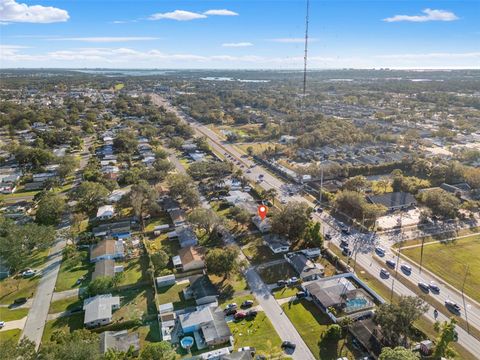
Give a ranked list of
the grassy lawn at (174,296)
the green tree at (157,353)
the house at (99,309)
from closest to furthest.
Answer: the green tree at (157,353)
the house at (99,309)
the grassy lawn at (174,296)

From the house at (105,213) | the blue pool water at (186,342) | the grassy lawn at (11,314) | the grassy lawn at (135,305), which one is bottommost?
the grassy lawn at (11,314)

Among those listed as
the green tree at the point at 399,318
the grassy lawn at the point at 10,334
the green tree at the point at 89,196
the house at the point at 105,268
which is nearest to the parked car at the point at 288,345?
the green tree at the point at 399,318

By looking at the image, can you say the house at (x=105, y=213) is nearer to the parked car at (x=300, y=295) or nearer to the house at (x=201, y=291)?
the house at (x=201, y=291)

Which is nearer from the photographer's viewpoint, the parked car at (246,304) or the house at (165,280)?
the parked car at (246,304)

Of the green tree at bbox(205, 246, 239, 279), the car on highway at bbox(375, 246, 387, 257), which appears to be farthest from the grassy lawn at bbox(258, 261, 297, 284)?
the car on highway at bbox(375, 246, 387, 257)

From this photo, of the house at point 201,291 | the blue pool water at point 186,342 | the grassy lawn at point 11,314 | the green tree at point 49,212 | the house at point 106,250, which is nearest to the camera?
the blue pool water at point 186,342

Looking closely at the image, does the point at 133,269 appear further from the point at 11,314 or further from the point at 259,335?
the point at 259,335

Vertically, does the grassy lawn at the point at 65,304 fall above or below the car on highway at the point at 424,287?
below
